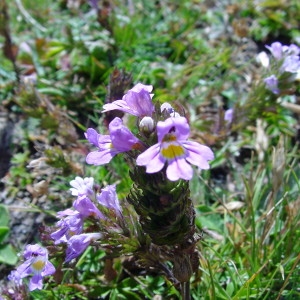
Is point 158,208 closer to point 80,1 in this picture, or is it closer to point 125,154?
point 125,154

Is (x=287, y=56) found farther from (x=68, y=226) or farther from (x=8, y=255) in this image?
(x=8, y=255)

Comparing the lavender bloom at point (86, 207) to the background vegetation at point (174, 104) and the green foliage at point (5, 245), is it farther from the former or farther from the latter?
the green foliage at point (5, 245)

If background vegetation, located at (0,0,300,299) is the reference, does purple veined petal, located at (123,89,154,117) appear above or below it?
above

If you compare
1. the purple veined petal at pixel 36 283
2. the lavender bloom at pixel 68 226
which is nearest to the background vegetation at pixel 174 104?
the purple veined petal at pixel 36 283

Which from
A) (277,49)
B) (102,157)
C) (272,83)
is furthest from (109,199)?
(277,49)

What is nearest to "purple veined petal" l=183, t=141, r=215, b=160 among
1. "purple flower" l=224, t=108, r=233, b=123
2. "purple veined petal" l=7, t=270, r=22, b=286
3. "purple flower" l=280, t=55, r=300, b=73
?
"purple veined petal" l=7, t=270, r=22, b=286

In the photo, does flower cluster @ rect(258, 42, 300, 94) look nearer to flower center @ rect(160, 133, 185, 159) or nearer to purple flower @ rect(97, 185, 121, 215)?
purple flower @ rect(97, 185, 121, 215)

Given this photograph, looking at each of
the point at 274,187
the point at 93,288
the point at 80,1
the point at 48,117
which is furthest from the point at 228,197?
the point at 80,1
